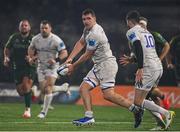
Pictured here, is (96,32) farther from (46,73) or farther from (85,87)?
(46,73)

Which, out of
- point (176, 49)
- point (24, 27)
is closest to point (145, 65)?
point (24, 27)

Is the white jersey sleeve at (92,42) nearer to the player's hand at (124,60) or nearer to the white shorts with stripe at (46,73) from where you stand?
the player's hand at (124,60)

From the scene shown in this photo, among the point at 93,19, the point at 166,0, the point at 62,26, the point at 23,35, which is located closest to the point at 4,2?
the point at 62,26

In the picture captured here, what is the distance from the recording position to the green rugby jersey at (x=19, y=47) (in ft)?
56.2

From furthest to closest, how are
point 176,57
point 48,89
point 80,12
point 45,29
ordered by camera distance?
1. point 80,12
2. point 176,57
3. point 45,29
4. point 48,89

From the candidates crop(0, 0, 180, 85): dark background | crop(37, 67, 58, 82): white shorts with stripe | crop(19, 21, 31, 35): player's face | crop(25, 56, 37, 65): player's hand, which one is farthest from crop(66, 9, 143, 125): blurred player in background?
crop(0, 0, 180, 85): dark background

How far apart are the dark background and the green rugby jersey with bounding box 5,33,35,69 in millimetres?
5107

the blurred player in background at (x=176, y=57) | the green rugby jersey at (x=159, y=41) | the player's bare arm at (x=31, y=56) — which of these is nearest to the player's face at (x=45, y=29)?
the player's bare arm at (x=31, y=56)

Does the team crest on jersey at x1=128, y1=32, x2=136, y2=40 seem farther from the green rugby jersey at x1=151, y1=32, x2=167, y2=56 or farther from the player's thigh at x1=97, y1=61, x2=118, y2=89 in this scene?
the green rugby jersey at x1=151, y1=32, x2=167, y2=56

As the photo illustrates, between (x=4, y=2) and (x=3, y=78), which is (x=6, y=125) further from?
(x=4, y=2)

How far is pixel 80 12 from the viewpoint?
2327 centimetres

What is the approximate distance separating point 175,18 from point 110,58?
10.7 metres

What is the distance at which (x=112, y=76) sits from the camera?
1291 cm

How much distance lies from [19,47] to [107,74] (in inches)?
201
